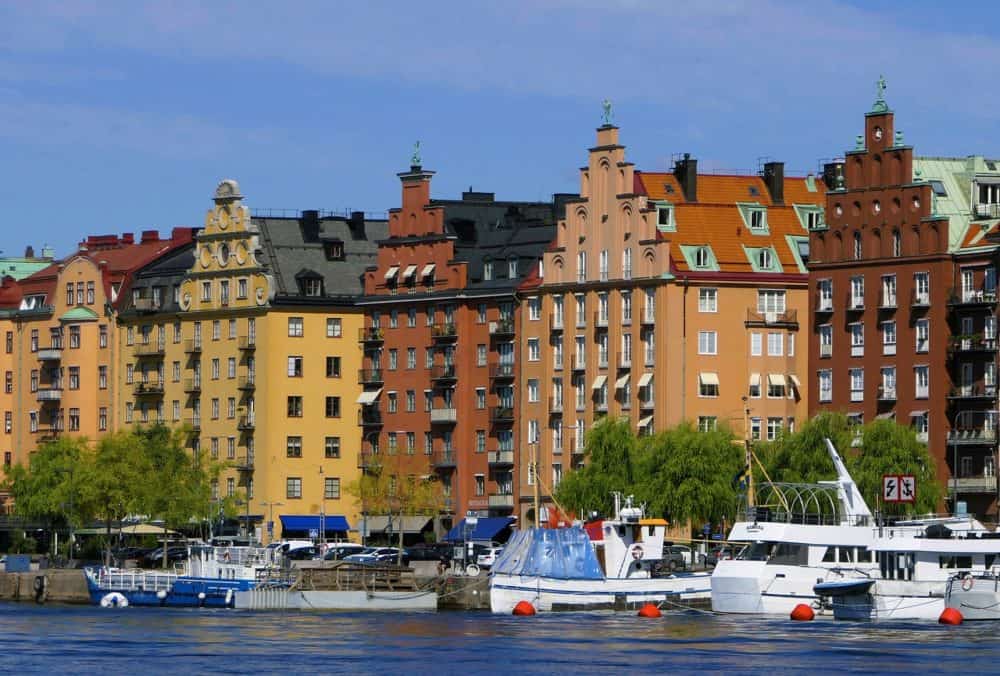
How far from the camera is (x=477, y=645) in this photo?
464 ft

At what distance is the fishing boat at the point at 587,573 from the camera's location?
165m

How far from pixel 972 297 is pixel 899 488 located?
88.5 ft

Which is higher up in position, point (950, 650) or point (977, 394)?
point (977, 394)

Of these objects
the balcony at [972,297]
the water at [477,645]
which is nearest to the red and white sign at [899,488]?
the water at [477,645]

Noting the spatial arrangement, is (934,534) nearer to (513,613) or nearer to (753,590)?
(753,590)

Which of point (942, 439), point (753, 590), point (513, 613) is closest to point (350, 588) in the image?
point (513, 613)

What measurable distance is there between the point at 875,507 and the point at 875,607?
31.5 meters

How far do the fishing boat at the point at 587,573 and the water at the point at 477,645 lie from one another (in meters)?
2.04

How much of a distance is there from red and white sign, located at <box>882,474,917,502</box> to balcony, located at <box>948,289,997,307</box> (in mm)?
20723

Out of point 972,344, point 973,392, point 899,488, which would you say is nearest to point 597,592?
point 899,488

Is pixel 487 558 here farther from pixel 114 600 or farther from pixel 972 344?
pixel 972 344

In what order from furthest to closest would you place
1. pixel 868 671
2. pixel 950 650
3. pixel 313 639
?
1. pixel 313 639
2. pixel 950 650
3. pixel 868 671

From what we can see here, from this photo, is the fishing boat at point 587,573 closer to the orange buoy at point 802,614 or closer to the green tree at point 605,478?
the orange buoy at point 802,614

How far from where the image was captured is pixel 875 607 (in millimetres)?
155375
